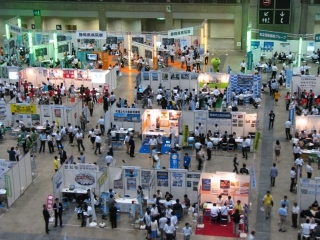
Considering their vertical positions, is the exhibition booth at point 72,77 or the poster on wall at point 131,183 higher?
the exhibition booth at point 72,77

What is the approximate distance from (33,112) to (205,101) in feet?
39.2

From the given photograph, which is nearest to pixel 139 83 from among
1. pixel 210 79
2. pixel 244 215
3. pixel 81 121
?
pixel 210 79

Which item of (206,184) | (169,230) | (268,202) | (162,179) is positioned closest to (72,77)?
(162,179)

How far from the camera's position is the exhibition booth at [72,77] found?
152ft

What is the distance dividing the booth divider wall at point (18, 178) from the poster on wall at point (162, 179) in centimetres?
704

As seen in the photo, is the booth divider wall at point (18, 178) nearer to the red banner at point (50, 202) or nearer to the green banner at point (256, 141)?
the red banner at point (50, 202)

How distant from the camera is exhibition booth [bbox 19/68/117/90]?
46.2m

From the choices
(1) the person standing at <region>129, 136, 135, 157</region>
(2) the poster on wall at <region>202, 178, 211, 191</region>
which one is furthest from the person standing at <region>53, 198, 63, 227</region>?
(1) the person standing at <region>129, 136, 135, 157</region>

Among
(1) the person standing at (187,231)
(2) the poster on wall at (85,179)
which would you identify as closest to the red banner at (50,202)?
(2) the poster on wall at (85,179)

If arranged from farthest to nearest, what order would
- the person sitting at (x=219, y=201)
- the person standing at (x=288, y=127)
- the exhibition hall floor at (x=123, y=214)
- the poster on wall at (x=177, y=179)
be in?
the person standing at (x=288, y=127) → the poster on wall at (x=177, y=179) → the person sitting at (x=219, y=201) → the exhibition hall floor at (x=123, y=214)

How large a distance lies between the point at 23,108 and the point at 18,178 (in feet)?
31.6

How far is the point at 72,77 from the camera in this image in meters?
46.8

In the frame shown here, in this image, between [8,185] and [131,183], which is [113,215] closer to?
[131,183]

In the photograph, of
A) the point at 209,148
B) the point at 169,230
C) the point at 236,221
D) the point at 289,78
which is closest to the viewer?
the point at 169,230
